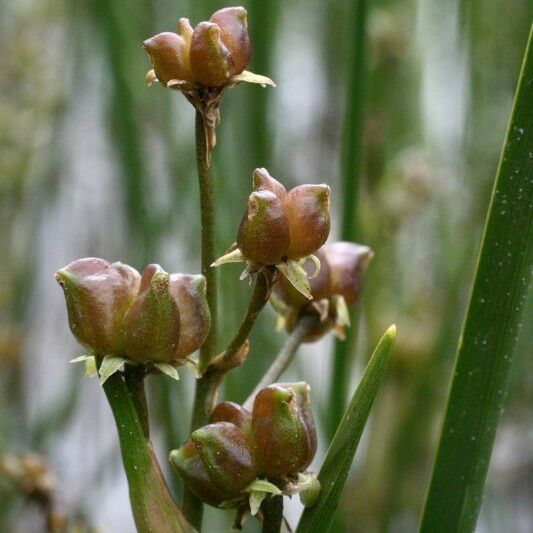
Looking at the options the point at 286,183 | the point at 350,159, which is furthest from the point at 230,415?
the point at 286,183

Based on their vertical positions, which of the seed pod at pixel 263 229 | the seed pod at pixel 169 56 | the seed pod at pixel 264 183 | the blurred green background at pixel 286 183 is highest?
the seed pod at pixel 169 56

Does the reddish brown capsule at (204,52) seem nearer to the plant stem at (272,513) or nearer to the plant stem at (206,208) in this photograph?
the plant stem at (206,208)

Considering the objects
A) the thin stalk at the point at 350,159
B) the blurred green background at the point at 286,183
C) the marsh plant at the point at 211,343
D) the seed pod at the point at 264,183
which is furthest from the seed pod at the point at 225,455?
the blurred green background at the point at 286,183

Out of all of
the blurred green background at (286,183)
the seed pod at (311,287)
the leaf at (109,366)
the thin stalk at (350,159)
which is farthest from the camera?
the blurred green background at (286,183)

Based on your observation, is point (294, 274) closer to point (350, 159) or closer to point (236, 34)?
point (236, 34)

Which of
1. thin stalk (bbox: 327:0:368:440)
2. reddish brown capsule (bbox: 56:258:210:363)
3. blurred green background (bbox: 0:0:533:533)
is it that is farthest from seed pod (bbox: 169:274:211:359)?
blurred green background (bbox: 0:0:533:533)

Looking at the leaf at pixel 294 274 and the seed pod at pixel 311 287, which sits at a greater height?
the leaf at pixel 294 274

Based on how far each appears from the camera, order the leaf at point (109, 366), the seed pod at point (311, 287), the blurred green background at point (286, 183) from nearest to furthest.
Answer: the leaf at point (109, 366), the seed pod at point (311, 287), the blurred green background at point (286, 183)

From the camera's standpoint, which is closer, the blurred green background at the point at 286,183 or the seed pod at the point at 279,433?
the seed pod at the point at 279,433
